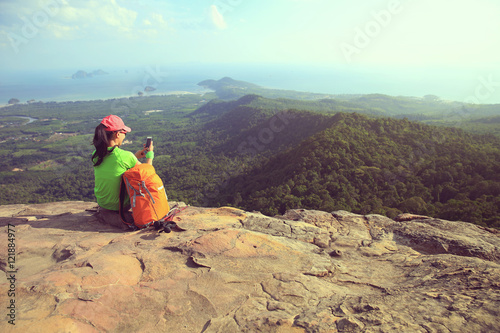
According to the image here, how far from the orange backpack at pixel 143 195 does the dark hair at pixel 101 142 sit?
28.2 inches

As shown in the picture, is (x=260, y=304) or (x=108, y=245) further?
(x=108, y=245)

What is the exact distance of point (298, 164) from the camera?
2875 cm

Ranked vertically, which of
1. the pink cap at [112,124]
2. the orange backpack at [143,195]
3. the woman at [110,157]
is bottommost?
the orange backpack at [143,195]

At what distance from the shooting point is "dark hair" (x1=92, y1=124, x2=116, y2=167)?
577 centimetres

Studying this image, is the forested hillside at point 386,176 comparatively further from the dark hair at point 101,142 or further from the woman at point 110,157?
the dark hair at point 101,142

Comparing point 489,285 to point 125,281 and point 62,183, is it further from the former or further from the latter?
point 62,183

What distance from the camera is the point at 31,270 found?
4.73m

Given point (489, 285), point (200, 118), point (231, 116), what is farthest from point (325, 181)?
point (200, 118)

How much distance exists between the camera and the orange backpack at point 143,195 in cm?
586

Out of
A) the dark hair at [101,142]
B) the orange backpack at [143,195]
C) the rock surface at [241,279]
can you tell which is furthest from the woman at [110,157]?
the rock surface at [241,279]

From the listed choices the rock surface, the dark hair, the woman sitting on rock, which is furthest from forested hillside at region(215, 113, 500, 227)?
the dark hair

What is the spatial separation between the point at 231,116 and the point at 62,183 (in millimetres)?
68778

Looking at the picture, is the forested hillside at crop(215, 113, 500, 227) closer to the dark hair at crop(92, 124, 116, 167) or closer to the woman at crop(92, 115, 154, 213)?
the woman at crop(92, 115, 154, 213)

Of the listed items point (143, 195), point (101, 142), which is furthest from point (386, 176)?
point (101, 142)
